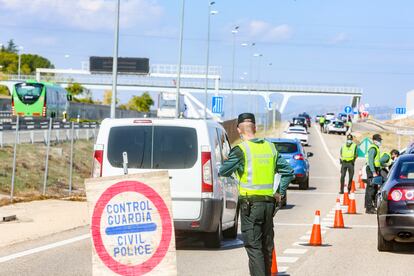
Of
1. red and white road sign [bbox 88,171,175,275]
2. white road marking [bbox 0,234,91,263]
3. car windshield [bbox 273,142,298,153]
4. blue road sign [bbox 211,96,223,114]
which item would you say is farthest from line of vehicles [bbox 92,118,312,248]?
blue road sign [bbox 211,96,223,114]

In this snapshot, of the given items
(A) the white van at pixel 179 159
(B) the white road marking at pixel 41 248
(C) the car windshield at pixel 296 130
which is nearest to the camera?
(B) the white road marking at pixel 41 248

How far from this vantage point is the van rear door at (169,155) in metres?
14.7

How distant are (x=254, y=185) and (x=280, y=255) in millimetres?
4620

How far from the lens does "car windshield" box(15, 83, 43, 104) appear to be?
2960 inches

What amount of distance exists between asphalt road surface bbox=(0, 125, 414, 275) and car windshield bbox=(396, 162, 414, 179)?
44.5 inches

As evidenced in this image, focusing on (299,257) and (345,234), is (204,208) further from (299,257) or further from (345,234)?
(345,234)

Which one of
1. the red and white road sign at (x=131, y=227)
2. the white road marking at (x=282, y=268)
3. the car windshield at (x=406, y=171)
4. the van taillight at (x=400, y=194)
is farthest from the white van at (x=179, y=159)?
the red and white road sign at (x=131, y=227)

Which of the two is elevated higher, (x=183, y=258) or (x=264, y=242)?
(x=264, y=242)

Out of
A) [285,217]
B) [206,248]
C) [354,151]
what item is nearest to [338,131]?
[354,151]

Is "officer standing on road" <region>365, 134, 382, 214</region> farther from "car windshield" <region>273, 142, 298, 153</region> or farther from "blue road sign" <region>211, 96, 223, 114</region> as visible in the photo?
"blue road sign" <region>211, 96, 223, 114</region>

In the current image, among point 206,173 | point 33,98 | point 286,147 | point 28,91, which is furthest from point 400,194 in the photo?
point 33,98

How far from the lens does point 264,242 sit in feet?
32.7

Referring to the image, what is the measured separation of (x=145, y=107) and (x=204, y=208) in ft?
585

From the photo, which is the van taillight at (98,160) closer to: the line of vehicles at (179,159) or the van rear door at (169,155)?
the line of vehicles at (179,159)
